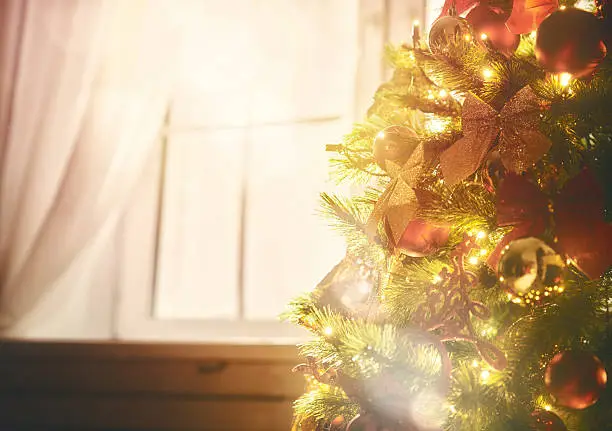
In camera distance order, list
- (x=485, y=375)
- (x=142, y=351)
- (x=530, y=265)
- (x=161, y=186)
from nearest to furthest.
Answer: (x=530, y=265), (x=485, y=375), (x=142, y=351), (x=161, y=186)

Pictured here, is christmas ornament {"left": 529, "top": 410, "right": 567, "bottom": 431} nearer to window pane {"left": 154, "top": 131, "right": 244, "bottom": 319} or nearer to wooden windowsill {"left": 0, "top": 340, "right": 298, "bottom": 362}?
wooden windowsill {"left": 0, "top": 340, "right": 298, "bottom": 362}

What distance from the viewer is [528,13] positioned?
625 mm

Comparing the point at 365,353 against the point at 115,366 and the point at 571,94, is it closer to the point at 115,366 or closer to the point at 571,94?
the point at 571,94

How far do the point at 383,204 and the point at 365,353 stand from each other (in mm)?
177

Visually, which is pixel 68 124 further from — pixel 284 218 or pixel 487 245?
pixel 487 245

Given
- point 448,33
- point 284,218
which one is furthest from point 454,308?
point 284,218

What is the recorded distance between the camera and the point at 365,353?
19.6 inches

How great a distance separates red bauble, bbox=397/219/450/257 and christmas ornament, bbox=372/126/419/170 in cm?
8

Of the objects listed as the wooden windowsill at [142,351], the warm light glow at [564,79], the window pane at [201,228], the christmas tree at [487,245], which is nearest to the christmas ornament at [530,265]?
the christmas tree at [487,245]

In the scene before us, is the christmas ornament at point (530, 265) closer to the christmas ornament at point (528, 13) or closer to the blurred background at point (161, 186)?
the christmas ornament at point (528, 13)

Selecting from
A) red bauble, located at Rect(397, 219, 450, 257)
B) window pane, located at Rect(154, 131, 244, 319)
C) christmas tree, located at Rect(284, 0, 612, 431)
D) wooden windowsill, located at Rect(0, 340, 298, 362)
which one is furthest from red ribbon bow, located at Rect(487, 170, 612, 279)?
window pane, located at Rect(154, 131, 244, 319)

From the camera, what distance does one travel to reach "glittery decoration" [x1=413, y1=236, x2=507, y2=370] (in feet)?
1.87

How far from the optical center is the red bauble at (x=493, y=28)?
0.62 meters

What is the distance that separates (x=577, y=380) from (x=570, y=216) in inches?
5.9
